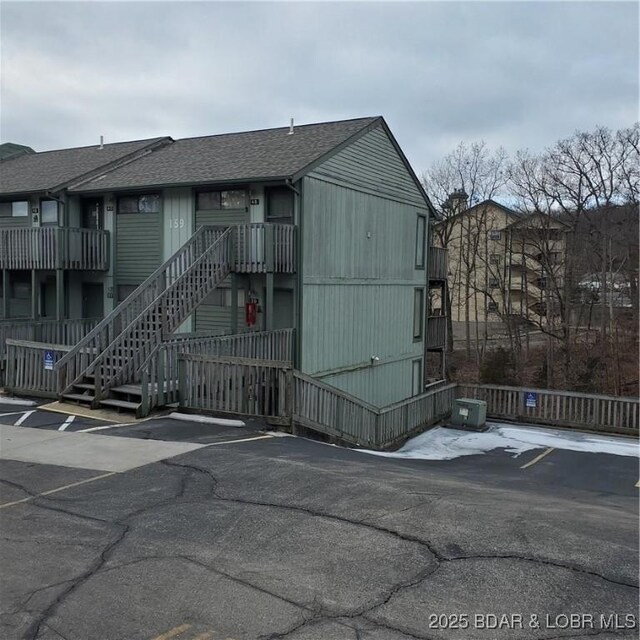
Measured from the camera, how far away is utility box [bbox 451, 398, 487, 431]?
709 inches

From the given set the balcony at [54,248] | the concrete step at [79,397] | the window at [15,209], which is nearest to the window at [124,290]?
the balcony at [54,248]

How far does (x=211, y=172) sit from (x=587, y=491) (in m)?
12.3

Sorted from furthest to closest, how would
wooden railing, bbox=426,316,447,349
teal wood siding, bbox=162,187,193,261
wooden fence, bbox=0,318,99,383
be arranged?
wooden railing, bbox=426,316,447,349 < teal wood siding, bbox=162,187,193,261 < wooden fence, bbox=0,318,99,383

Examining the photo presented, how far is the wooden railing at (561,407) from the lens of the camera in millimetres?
17891

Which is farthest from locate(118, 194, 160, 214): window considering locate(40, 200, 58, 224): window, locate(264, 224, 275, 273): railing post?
locate(264, 224, 275, 273): railing post

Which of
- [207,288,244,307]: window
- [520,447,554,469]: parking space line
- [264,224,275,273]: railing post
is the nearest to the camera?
[520,447,554,469]: parking space line

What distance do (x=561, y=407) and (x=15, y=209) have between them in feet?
61.1

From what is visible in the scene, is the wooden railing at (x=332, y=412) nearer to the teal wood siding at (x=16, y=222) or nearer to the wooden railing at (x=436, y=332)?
the wooden railing at (x=436, y=332)

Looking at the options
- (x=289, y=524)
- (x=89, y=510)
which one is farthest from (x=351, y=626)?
(x=89, y=510)

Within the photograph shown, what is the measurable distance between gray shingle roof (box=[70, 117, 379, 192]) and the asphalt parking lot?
32.1 ft

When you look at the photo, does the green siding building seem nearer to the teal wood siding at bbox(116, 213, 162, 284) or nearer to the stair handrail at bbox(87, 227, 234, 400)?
the teal wood siding at bbox(116, 213, 162, 284)

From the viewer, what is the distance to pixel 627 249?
110ft

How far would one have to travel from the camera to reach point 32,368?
44.1 ft

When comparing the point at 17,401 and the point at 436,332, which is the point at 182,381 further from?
the point at 436,332
